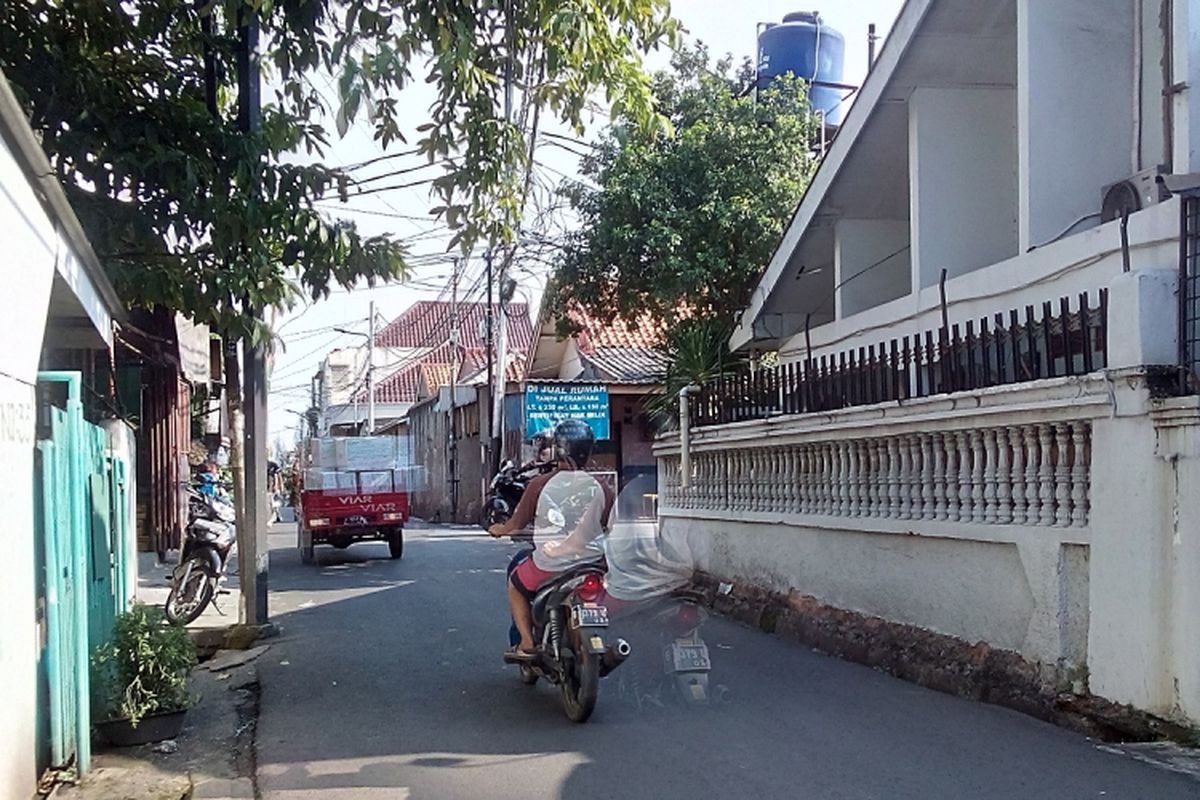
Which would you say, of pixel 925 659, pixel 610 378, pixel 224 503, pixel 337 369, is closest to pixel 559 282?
pixel 224 503

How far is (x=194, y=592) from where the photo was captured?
11.1m

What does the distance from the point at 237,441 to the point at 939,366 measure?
589 cm

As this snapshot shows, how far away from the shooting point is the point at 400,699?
7.46 m

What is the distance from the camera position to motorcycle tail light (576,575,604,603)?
654 cm

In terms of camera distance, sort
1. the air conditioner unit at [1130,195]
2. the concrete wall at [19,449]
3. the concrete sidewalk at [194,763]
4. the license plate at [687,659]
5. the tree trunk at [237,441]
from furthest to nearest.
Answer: the tree trunk at [237,441] < the air conditioner unit at [1130,195] < the license plate at [687,659] < the concrete sidewalk at [194,763] < the concrete wall at [19,449]

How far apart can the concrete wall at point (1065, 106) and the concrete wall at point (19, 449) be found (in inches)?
259

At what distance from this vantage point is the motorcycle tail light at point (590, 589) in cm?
654

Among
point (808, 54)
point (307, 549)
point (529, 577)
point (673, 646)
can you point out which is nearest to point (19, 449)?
point (529, 577)

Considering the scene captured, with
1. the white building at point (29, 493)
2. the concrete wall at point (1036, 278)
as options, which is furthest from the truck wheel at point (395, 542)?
the white building at point (29, 493)

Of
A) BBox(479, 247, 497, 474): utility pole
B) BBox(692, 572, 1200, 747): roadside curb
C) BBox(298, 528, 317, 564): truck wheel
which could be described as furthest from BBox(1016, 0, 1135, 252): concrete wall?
BBox(479, 247, 497, 474): utility pole

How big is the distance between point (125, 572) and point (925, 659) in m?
5.49

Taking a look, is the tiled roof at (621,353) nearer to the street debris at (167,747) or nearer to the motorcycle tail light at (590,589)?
the motorcycle tail light at (590,589)

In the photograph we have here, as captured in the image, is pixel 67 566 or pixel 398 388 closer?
pixel 67 566

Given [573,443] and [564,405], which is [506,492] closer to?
[573,443]
